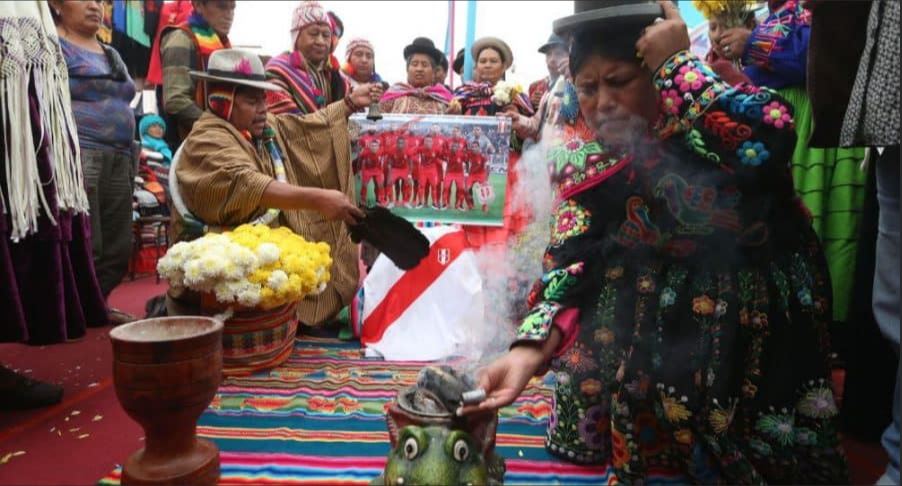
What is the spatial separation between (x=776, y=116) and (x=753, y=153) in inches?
3.8

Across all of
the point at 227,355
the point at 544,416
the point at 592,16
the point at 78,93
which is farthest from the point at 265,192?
the point at 592,16

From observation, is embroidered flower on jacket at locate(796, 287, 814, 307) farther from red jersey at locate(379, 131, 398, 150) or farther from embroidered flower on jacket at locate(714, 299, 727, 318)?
red jersey at locate(379, 131, 398, 150)

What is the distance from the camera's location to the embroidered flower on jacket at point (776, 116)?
1385 mm

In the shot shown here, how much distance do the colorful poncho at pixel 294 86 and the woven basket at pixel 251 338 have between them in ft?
5.18

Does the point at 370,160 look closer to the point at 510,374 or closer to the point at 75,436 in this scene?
the point at 75,436

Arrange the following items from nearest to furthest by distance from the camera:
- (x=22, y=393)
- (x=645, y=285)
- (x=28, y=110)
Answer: (x=645, y=285), (x=28, y=110), (x=22, y=393)

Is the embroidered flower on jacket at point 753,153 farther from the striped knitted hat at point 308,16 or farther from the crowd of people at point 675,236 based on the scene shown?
Answer: the striped knitted hat at point 308,16

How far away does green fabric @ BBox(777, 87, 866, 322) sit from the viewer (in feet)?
7.45

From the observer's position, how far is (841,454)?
1.52 meters

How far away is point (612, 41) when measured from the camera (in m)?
1.51

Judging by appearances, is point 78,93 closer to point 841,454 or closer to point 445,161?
point 445,161

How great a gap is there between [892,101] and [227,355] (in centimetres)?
263

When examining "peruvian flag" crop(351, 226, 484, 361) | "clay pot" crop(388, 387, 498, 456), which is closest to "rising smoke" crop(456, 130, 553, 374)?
"peruvian flag" crop(351, 226, 484, 361)

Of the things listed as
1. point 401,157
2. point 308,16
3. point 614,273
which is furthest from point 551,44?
point 614,273
